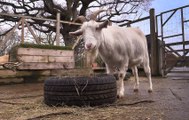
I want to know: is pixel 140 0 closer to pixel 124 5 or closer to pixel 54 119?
pixel 124 5

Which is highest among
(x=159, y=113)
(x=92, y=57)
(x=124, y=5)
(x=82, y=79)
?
(x=124, y=5)

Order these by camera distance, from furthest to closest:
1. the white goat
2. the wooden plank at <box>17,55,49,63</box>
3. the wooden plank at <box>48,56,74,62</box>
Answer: the wooden plank at <box>48,56,74,62</box> < the wooden plank at <box>17,55,49,63</box> < the white goat

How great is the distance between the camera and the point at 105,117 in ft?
9.28

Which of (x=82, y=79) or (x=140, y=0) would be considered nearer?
(x=82, y=79)

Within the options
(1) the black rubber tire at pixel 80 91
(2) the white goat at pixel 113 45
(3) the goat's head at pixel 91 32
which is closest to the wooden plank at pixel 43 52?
(2) the white goat at pixel 113 45

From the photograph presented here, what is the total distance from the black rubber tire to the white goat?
50 centimetres

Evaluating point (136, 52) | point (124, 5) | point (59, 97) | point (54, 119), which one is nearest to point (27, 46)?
point (136, 52)

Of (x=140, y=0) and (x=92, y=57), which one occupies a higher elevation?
(x=140, y=0)

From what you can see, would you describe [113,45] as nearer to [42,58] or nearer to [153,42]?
[42,58]

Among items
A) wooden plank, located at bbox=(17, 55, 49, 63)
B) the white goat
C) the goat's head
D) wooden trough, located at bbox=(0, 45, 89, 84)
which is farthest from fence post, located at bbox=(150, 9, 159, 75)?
the goat's head

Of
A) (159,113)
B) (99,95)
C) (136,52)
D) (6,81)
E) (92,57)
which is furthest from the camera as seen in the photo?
(6,81)

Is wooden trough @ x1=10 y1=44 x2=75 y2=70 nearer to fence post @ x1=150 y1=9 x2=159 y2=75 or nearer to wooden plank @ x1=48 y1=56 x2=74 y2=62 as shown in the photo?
wooden plank @ x1=48 y1=56 x2=74 y2=62

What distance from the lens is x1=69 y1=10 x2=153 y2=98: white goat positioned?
3832 millimetres

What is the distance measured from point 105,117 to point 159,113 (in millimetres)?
611
